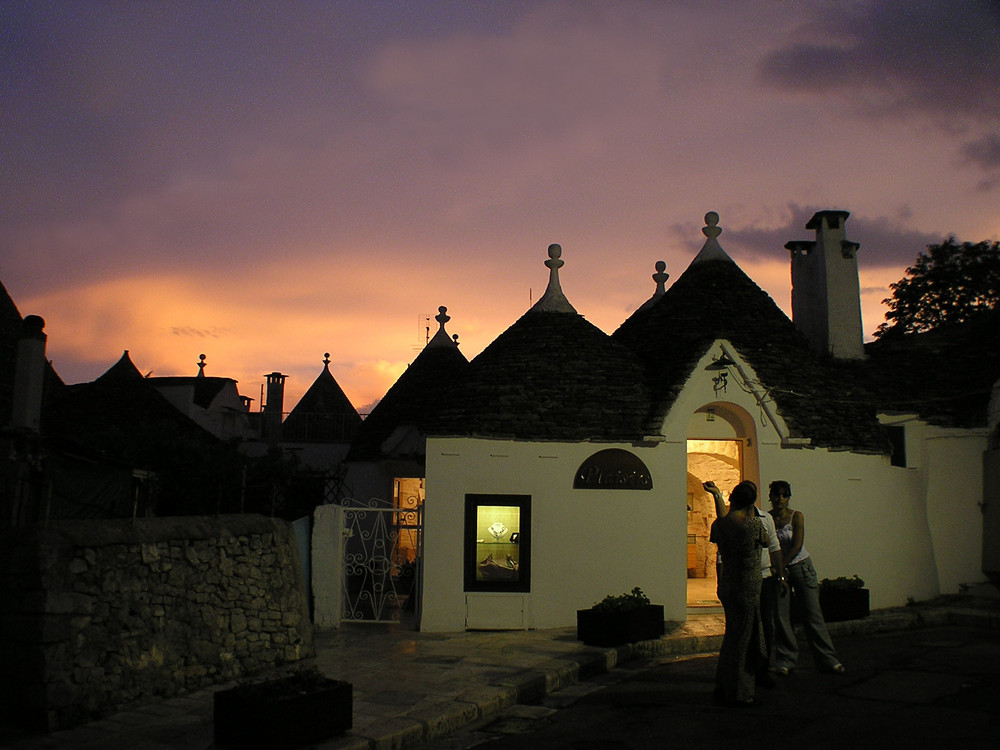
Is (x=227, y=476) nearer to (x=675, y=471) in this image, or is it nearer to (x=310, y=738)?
(x=675, y=471)

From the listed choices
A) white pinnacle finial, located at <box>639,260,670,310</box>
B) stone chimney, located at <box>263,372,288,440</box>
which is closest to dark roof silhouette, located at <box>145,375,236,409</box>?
stone chimney, located at <box>263,372,288,440</box>

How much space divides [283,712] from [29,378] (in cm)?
608

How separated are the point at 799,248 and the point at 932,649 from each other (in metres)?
11.7

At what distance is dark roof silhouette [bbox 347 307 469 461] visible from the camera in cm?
1881

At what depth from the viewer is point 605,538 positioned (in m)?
12.5

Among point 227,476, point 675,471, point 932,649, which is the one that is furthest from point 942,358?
point 227,476

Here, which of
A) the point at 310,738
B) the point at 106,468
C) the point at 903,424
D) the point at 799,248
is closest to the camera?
the point at 310,738

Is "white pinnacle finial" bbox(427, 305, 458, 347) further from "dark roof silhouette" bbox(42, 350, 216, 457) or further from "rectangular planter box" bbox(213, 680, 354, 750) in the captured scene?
"rectangular planter box" bbox(213, 680, 354, 750)

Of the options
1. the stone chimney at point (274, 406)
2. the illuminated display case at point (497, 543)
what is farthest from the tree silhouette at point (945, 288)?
the stone chimney at point (274, 406)

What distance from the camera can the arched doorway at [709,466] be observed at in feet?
45.0

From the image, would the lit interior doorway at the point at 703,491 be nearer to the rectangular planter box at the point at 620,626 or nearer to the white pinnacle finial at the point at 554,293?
the white pinnacle finial at the point at 554,293

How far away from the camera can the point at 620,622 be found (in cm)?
1035

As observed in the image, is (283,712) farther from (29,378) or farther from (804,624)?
(29,378)

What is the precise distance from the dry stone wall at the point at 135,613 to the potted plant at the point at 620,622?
3451 mm
